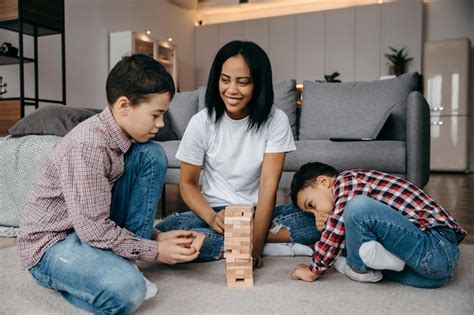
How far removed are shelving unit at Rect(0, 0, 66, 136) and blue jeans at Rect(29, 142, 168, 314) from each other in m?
2.92

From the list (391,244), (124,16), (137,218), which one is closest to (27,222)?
(137,218)

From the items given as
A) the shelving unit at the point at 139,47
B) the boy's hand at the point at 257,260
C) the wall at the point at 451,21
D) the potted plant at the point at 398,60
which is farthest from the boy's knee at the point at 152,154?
the wall at the point at 451,21

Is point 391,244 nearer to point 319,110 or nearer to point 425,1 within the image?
point 319,110

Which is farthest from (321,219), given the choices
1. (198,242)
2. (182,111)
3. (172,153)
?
(182,111)

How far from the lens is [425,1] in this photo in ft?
20.8

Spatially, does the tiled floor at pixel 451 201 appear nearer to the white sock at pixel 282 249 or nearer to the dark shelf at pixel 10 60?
the white sock at pixel 282 249

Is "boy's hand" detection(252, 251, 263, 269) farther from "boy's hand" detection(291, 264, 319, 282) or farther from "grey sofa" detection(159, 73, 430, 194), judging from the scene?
"grey sofa" detection(159, 73, 430, 194)

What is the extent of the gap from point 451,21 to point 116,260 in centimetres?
648

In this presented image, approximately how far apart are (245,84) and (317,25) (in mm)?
5782

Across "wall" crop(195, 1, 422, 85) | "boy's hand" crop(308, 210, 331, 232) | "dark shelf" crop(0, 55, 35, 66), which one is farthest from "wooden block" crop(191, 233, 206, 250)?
"wall" crop(195, 1, 422, 85)

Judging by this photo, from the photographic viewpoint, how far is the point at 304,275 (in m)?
1.33

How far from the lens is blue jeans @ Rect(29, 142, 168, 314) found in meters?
1.02

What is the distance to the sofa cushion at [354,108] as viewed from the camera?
2.74m

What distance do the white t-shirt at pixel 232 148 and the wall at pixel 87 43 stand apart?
3364mm
